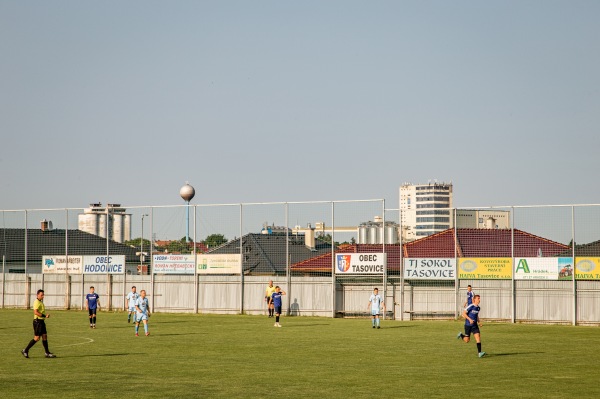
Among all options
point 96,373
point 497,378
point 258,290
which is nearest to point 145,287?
point 258,290

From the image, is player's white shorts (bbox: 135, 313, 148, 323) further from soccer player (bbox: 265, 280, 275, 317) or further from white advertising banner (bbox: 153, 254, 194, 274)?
white advertising banner (bbox: 153, 254, 194, 274)

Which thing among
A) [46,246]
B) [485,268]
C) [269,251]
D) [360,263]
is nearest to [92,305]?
[360,263]

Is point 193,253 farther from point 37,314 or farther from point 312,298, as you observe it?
point 37,314

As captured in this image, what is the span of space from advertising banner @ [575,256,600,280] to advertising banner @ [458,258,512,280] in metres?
3.53

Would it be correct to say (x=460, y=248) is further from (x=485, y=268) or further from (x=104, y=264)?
(x=104, y=264)

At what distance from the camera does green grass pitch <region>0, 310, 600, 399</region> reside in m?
21.1

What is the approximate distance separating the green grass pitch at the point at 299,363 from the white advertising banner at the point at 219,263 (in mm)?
13291

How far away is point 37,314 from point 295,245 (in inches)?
1209

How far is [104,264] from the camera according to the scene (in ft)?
204

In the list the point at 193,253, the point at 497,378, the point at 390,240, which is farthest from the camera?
the point at 193,253

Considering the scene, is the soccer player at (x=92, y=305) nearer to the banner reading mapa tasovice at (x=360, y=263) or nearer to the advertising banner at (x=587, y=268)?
the banner reading mapa tasovice at (x=360, y=263)

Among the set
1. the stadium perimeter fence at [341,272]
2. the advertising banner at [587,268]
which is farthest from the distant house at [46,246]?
the advertising banner at [587,268]

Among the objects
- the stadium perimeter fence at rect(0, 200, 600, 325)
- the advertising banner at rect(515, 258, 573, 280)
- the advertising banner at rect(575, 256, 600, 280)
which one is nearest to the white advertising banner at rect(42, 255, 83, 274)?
the stadium perimeter fence at rect(0, 200, 600, 325)

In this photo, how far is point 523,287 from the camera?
4988 cm
